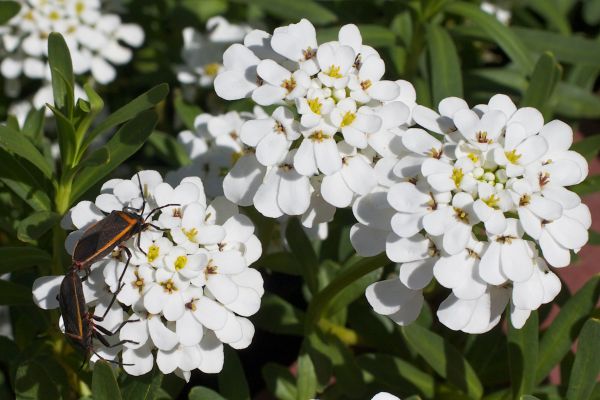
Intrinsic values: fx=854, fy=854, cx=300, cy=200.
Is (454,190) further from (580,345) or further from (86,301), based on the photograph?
(86,301)

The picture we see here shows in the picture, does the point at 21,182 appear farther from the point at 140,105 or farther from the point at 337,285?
the point at 337,285

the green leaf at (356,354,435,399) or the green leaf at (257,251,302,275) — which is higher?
the green leaf at (257,251,302,275)

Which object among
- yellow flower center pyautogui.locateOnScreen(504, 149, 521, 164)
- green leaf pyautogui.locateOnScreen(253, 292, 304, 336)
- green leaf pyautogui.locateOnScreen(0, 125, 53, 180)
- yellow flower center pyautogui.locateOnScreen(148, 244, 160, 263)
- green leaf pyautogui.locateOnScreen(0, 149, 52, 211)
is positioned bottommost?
green leaf pyautogui.locateOnScreen(253, 292, 304, 336)

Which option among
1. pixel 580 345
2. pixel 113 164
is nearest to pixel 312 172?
pixel 113 164

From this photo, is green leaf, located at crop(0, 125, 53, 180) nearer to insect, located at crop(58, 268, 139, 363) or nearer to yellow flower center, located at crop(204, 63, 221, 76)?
insect, located at crop(58, 268, 139, 363)

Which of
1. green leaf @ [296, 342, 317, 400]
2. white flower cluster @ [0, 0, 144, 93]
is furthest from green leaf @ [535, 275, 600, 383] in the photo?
white flower cluster @ [0, 0, 144, 93]

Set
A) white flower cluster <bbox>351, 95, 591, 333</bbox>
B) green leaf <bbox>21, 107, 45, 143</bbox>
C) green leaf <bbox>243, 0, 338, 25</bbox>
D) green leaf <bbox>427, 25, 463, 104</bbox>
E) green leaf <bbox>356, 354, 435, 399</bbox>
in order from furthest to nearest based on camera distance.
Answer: green leaf <bbox>243, 0, 338, 25</bbox> < green leaf <bbox>427, 25, 463, 104</bbox> < green leaf <bbox>21, 107, 45, 143</bbox> < green leaf <bbox>356, 354, 435, 399</bbox> < white flower cluster <bbox>351, 95, 591, 333</bbox>

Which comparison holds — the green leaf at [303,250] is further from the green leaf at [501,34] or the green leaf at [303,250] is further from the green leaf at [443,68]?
the green leaf at [501,34]
